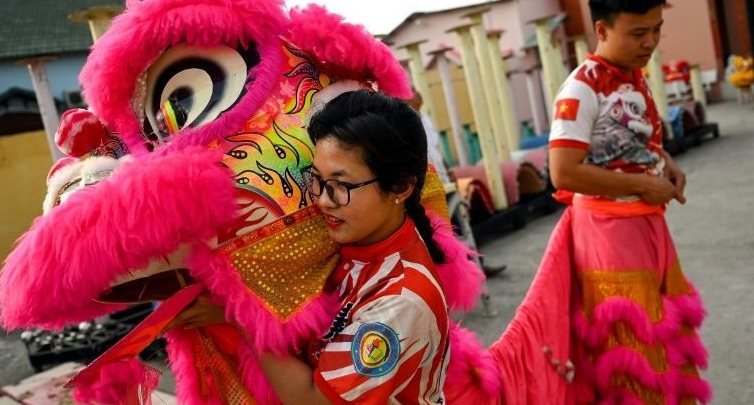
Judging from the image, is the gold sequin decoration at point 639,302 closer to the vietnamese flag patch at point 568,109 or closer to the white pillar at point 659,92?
the vietnamese flag patch at point 568,109

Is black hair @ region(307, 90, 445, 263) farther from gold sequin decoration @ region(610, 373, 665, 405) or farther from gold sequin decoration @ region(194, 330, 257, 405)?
gold sequin decoration @ region(610, 373, 665, 405)

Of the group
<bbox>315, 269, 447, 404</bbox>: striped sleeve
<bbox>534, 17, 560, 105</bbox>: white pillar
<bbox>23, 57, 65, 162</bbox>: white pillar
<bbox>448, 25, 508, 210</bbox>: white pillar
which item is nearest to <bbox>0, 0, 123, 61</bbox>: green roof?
<bbox>23, 57, 65, 162</bbox>: white pillar

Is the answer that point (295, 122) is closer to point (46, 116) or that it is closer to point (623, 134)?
point (623, 134)

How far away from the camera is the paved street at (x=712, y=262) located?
2898mm

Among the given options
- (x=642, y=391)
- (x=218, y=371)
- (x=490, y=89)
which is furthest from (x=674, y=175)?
(x=490, y=89)

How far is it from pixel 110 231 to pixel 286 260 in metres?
0.28

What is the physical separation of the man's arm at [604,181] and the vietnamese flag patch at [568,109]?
3.6 inches

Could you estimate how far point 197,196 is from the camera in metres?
1.04

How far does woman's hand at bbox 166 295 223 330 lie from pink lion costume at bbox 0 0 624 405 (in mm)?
19

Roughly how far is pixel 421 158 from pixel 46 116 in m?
3.48

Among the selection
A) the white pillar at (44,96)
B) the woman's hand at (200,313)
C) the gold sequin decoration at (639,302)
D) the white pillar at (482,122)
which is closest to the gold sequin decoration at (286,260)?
the woman's hand at (200,313)

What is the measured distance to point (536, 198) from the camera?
692cm

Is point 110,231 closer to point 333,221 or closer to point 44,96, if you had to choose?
point 333,221

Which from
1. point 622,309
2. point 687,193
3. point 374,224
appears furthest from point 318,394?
point 687,193
